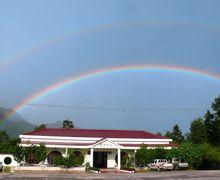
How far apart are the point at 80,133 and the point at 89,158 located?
7.60 meters

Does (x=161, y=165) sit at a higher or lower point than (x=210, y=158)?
lower

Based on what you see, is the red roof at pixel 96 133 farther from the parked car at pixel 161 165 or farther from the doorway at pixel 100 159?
the parked car at pixel 161 165

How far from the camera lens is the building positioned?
53.6 m

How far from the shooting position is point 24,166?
48.2 meters

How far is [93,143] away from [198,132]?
33.0 meters

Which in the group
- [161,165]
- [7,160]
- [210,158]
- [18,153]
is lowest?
[161,165]

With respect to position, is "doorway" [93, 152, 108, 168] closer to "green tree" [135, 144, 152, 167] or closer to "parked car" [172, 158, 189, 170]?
"green tree" [135, 144, 152, 167]

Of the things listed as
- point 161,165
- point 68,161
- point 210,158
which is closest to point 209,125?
point 210,158

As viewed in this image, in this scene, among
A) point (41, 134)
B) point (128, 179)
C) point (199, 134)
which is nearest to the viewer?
point (128, 179)

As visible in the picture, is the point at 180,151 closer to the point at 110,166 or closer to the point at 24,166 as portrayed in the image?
the point at 110,166

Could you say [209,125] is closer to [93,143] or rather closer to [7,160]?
[93,143]

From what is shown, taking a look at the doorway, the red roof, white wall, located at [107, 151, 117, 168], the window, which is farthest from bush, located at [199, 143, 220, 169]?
the window

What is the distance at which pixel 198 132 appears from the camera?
79.9 meters

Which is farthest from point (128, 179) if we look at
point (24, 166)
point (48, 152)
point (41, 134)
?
point (41, 134)
